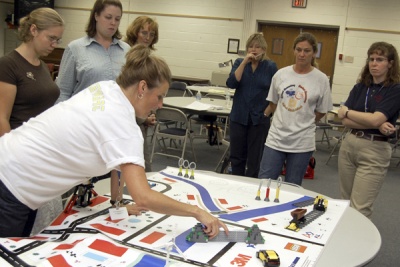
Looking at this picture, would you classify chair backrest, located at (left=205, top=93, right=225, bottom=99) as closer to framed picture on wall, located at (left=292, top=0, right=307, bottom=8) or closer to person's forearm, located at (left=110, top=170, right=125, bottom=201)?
framed picture on wall, located at (left=292, top=0, right=307, bottom=8)

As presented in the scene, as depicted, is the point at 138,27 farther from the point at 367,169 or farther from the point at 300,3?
the point at 300,3

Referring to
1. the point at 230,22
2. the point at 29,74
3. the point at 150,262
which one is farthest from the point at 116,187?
the point at 230,22

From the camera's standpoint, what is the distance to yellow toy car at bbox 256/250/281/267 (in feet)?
4.48

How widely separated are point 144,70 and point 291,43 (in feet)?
26.4

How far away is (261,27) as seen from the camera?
9281 millimetres

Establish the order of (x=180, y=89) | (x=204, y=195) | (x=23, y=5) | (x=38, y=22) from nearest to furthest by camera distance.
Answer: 1. (x=204, y=195)
2. (x=38, y=22)
3. (x=180, y=89)
4. (x=23, y=5)

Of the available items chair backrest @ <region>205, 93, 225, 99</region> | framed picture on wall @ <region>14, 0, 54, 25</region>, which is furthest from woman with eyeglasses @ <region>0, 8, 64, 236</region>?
framed picture on wall @ <region>14, 0, 54, 25</region>

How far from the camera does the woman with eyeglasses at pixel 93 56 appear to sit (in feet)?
8.50

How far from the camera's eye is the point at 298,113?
117 inches

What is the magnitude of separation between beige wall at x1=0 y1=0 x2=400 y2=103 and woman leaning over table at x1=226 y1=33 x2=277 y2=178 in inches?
218

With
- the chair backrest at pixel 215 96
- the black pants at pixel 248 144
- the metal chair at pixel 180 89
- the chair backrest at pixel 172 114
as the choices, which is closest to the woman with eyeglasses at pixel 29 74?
the black pants at pixel 248 144

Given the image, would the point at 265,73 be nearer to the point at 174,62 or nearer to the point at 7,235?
the point at 7,235

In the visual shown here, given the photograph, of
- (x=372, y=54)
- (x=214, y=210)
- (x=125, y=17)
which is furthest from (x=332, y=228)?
(x=125, y=17)

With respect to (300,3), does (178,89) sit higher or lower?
lower
